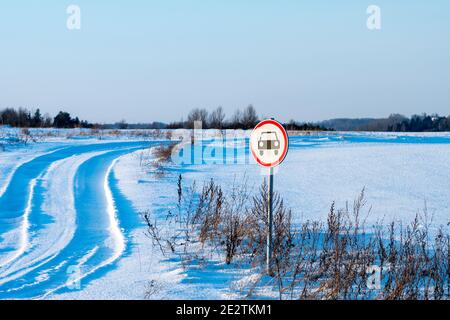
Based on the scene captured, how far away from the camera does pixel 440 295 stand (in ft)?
15.5

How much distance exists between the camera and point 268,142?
548 cm

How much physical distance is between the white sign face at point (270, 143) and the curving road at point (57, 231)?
2.27m

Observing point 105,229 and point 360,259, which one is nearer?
point 360,259

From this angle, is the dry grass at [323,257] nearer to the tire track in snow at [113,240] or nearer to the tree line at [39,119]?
the tire track in snow at [113,240]

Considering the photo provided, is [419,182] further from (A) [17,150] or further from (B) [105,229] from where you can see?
(A) [17,150]

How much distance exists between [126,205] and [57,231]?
221 cm

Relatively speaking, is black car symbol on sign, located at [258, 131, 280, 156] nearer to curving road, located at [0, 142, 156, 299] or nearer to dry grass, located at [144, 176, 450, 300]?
dry grass, located at [144, 176, 450, 300]

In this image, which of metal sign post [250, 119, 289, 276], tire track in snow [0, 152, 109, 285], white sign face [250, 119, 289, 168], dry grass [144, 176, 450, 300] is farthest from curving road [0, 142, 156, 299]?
white sign face [250, 119, 289, 168]

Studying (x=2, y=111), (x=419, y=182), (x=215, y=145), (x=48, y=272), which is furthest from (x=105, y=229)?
(x=2, y=111)

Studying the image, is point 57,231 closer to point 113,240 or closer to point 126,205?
point 113,240

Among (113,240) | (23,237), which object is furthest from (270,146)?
(23,237)

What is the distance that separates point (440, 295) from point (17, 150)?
63.3 ft

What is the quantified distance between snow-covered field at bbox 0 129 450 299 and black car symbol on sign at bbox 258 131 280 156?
1467 millimetres

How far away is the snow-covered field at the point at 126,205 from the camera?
17.5 ft
